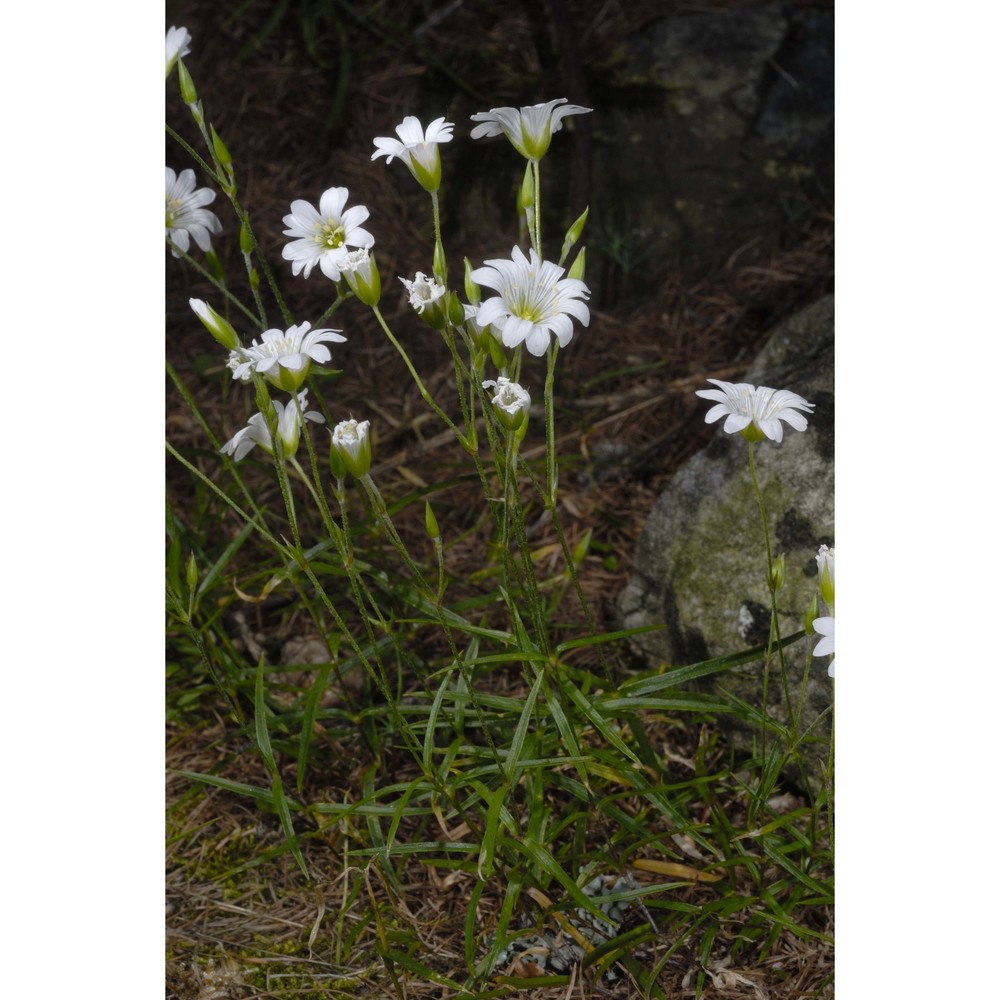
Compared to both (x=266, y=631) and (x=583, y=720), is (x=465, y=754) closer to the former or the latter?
(x=583, y=720)

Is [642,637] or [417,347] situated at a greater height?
[417,347]

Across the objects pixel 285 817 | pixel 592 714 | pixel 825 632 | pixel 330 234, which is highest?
pixel 330 234

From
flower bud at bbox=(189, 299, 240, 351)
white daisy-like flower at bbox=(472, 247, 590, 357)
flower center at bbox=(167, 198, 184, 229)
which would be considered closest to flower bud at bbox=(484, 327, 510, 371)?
white daisy-like flower at bbox=(472, 247, 590, 357)

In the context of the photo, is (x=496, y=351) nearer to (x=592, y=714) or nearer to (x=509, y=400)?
(x=509, y=400)

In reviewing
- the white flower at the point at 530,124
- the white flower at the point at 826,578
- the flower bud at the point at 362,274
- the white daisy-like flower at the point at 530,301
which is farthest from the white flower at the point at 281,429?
the white flower at the point at 826,578

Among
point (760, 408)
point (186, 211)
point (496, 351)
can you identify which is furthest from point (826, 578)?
point (186, 211)

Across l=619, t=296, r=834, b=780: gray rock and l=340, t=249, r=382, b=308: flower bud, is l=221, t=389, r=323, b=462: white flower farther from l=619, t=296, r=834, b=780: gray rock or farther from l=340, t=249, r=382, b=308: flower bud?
l=619, t=296, r=834, b=780: gray rock

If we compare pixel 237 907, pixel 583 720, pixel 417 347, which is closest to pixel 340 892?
pixel 237 907
